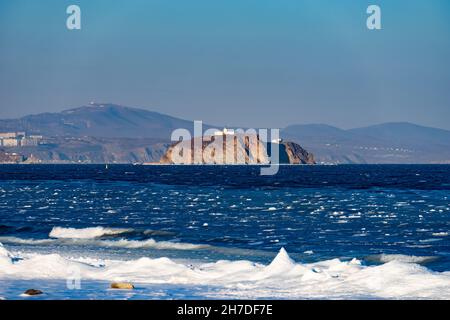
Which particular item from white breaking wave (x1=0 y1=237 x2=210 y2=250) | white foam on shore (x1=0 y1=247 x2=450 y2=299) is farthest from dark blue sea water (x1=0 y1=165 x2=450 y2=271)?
white foam on shore (x1=0 y1=247 x2=450 y2=299)

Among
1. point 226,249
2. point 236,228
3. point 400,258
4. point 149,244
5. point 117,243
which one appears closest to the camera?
point 400,258

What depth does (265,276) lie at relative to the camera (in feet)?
96.2

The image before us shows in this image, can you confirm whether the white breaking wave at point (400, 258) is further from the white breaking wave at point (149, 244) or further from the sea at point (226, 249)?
the white breaking wave at point (149, 244)

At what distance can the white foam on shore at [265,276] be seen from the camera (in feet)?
83.8

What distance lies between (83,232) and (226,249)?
1102cm

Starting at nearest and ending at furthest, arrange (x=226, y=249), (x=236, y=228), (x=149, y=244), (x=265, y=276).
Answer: (x=265, y=276) → (x=226, y=249) → (x=149, y=244) → (x=236, y=228)

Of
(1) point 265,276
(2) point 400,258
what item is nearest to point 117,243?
(2) point 400,258

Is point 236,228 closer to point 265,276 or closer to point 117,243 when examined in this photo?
point 117,243

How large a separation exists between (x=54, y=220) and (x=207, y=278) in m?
31.6

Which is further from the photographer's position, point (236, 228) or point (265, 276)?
point (236, 228)

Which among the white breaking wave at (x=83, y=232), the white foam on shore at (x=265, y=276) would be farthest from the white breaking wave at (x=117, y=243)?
the white foam on shore at (x=265, y=276)
